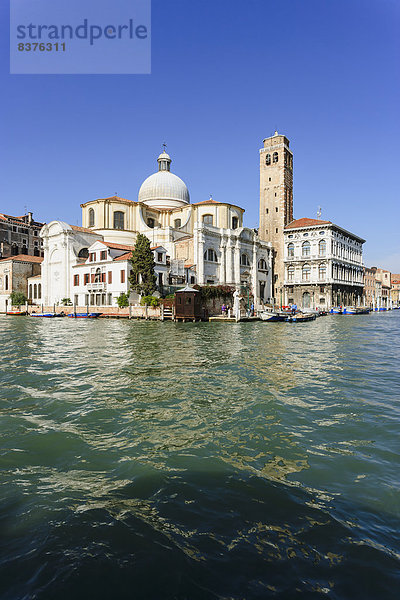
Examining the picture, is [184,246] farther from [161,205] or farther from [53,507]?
[53,507]

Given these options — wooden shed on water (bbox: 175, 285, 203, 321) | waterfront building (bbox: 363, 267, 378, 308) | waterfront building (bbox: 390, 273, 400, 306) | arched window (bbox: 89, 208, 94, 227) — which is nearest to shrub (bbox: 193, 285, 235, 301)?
wooden shed on water (bbox: 175, 285, 203, 321)

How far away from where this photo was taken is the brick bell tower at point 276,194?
51531mm

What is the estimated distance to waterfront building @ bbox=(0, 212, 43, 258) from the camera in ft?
181

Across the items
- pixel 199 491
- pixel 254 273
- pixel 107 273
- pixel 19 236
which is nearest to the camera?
pixel 199 491

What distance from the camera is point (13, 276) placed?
47.3m

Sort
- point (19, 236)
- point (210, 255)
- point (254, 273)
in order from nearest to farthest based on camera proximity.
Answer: point (210, 255), point (254, 273), point (19, 236)

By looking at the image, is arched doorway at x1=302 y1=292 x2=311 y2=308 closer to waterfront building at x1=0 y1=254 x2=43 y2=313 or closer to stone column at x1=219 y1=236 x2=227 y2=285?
stone column at x1=219 y1=236 x2=227 y2=285

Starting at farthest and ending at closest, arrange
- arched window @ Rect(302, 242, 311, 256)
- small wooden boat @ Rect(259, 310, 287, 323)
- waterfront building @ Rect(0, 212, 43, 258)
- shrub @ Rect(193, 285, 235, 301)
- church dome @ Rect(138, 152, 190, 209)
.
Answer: waterfront building @ Rect(0, 212, 43, 258) < arched window @ Rect(302, 242, 311, 256) < church dome @ Rect(138, 152, 190, 209) < shrub @ Rect(193, 285, 235, 301) < small wooden boat @ Rect(259, 310, 287, 323)

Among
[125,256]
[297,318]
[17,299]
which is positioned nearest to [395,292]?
[297,318]

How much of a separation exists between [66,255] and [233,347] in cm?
3358

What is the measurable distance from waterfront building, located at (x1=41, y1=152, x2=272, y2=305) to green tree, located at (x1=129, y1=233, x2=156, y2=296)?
10.9 feet

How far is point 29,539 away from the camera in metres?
2.61

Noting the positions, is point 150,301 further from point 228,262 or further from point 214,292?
point 228,262

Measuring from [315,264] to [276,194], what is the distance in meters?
11.8
